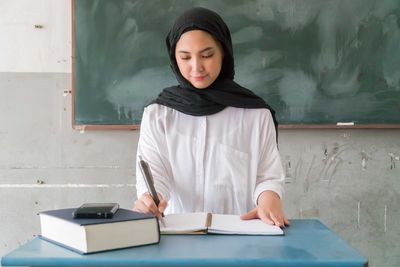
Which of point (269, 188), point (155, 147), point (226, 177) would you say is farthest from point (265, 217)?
point (155, 147)

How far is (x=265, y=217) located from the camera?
0.95 metres

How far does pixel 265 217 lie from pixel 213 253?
287 mm

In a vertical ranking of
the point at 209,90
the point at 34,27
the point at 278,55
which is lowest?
the point at 209,90

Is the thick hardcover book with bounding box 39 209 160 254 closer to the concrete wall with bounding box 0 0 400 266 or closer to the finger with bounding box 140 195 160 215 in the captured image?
the finger with bounding box 140 195 160 215

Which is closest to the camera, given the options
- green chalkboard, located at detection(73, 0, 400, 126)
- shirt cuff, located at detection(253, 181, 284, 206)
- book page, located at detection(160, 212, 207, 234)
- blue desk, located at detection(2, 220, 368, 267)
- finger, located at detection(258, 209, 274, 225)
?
blue desk, located at detection(2, 220, 368, 267)

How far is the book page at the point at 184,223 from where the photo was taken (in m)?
0.83

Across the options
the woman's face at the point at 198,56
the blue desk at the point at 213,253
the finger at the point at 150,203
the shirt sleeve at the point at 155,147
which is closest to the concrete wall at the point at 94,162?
the shirt sleeve at the point at 155,147

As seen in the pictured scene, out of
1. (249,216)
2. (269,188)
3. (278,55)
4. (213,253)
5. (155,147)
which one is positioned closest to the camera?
(213,253)

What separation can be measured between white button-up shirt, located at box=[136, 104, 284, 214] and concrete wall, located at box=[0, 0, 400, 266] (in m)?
0.86

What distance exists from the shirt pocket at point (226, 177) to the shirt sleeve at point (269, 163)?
0.16 ft

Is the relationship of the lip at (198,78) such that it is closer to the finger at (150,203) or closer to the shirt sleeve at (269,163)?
the shirt sleeve at (269,163)

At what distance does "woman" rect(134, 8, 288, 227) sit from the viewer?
115cm

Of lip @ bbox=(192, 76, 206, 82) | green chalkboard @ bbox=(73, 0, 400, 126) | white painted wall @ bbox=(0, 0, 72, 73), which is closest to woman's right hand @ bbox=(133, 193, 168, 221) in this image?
lip @ bbox=(192, 76, 206, 82)

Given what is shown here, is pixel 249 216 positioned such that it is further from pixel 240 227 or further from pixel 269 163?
pixel 269 163
